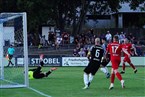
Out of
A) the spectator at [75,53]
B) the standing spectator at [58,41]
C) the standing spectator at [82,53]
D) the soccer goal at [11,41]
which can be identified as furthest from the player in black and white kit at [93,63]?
the standing spectator at [58,41]

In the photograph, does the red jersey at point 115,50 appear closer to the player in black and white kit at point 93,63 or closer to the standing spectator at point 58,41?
the player in black and white kit at point 93,63

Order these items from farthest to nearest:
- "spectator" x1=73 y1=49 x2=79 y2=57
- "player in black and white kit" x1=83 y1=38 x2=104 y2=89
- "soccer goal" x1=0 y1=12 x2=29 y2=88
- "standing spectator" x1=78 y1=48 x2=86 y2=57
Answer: "spectator" x1=73 y1=49 x2=79 y2=57 < "standing spectator" x1=78 y1=48 x2=86 y2=57 < "soccer goal" x1=0 y1=12 x2=29 y2=88 < "player in black and white kit" x1=83 y1=38 x2=104 y2=89

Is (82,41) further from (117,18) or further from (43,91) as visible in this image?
(43,91)

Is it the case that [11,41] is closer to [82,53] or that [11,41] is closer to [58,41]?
[82,53]

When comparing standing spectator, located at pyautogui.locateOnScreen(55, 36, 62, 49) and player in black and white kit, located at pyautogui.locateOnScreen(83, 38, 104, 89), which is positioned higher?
standing spectator, located at pyautogui.locateOnScreen(55, 36, 62, 49)

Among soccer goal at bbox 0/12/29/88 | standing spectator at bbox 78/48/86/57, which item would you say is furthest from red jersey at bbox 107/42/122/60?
standing spectator at bbox 78/48/86/57

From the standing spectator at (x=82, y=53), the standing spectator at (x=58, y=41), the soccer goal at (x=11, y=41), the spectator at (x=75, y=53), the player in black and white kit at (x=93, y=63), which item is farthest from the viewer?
the standing spectator at (x=58, y=41)

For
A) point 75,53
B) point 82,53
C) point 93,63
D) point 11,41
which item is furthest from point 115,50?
point 75,53

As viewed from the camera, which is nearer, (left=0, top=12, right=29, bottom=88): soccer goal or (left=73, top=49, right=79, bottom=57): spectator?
(left=0, top=12, right=29, bottom=88): soccer goal

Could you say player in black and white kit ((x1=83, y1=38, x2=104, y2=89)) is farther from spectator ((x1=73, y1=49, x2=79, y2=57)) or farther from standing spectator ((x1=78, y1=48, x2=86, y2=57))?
spectator ((x1=73, y1=49, x2=79, y2=57))

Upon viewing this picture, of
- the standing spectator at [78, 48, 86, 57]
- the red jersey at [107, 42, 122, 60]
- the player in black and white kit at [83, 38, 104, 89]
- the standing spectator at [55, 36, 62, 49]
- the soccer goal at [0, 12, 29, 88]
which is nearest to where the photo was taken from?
the player in black and white kit at [83, 38, 104, 89]

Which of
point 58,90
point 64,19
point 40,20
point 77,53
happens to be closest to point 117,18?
point 64,19

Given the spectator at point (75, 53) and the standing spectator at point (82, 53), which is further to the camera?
the spectator at point (75, 53)

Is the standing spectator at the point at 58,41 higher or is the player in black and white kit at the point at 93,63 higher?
the standing spectator at the point at 58,41
